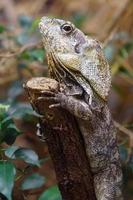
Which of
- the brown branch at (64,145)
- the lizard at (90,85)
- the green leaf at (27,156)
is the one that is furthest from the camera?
the lizard at (90,85)

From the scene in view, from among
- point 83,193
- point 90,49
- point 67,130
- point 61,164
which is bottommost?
point 83,193

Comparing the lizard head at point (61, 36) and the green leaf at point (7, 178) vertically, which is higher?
the lizard head at point (61, 36)

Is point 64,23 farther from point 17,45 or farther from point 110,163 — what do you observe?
point 17,45

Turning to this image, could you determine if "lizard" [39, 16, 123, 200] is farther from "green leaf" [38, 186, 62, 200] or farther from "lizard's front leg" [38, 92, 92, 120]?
"green leaf" [38, 186, 62, 200]

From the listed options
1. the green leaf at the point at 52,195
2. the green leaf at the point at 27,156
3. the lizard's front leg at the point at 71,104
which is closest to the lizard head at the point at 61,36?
the lizard's front leg at the point at 71,104

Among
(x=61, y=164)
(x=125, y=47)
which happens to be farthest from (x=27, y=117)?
(x=125, y=47)

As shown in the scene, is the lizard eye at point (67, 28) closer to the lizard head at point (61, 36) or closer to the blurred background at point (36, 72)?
the lizard head at point (61, 36)
